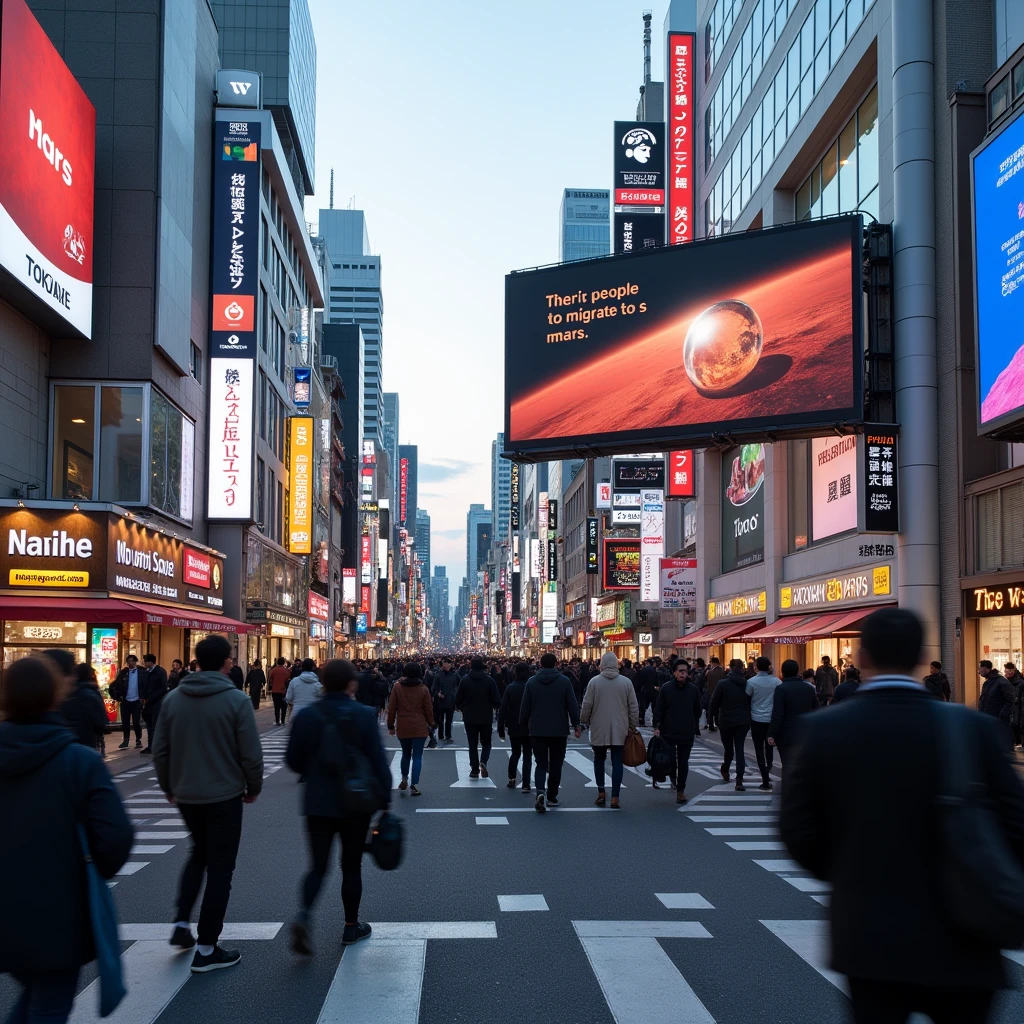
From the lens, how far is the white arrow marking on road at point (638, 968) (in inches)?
227

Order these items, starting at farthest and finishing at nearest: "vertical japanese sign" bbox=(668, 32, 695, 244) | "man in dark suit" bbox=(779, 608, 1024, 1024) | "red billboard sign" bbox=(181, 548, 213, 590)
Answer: "vertical japanese sign" bbox=(668, 32, 695, 244)
"red billboard sign" bbox=(181, 548, 213, 590)
"man in dark suit" bbox=(779, 608, 1024, 1024)

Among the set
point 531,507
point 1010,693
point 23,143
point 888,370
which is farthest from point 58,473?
point 531,507

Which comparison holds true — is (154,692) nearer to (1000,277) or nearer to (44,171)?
(44,171)

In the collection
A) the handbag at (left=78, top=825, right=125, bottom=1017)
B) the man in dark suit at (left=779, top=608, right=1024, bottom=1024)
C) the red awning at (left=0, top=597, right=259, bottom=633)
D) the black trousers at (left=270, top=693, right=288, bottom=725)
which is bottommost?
the black trousers at (left=270, top=693, right=288, bottom=725)

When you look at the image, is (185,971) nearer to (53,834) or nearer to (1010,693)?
(53,834)

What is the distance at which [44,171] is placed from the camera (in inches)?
1006

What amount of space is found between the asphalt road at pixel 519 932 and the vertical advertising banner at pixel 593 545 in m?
67.9

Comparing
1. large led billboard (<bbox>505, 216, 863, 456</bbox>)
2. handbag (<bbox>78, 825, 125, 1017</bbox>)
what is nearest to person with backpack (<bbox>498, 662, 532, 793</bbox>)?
handbag (<bbox>78, 825, 125, 1017</bbox>)

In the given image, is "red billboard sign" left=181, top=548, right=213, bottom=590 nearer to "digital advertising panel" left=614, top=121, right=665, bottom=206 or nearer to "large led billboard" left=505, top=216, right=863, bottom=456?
"large led billboard" left=505, top=216, right=863, bottom=456

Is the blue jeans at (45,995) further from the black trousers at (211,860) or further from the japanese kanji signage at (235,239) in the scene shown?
the japanese kanji signage at (235,239)

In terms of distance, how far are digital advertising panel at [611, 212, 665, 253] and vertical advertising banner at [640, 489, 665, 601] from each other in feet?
51.5

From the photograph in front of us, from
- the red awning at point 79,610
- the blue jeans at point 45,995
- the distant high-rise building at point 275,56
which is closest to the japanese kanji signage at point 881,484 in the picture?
the red awning at point 79,610

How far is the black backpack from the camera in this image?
22.3 ft

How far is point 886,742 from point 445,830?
369 inches
